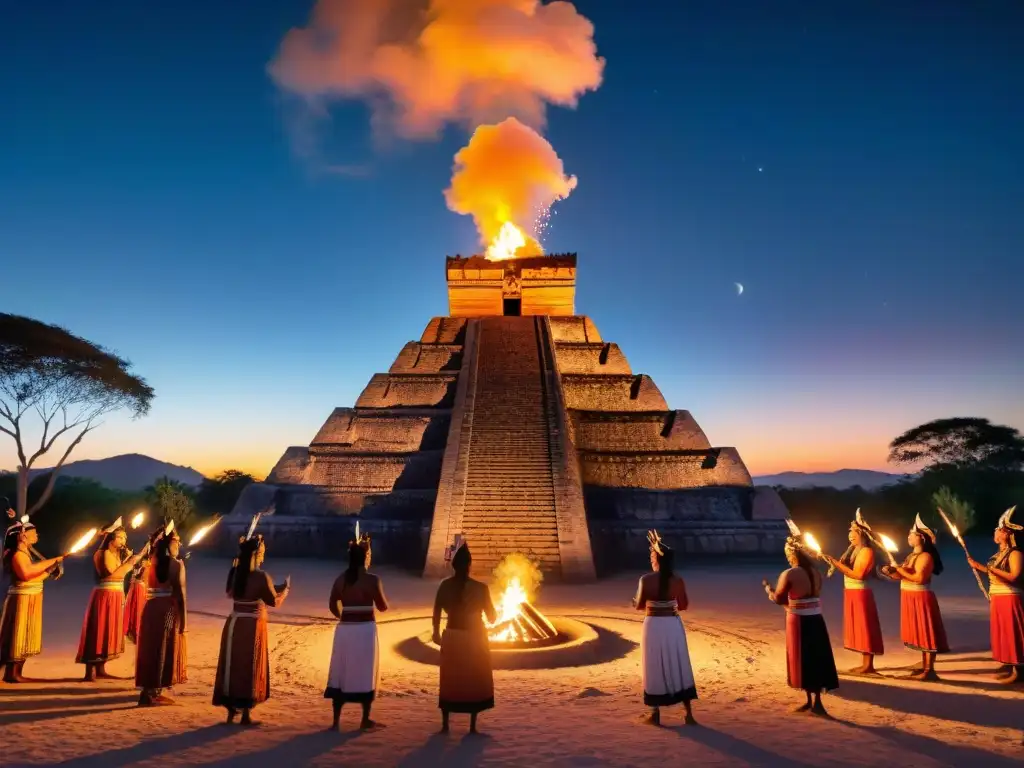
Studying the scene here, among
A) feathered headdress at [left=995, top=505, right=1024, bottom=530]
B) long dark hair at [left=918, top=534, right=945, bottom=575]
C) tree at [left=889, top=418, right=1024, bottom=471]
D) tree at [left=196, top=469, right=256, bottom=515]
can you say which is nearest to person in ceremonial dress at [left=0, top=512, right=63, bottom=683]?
long dark hair at [left=918, top=534, right=945, bottom=575]

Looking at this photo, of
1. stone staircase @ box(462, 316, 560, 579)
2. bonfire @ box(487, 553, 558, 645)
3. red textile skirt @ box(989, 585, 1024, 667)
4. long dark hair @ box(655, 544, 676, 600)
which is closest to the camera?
long dark hair @ box(655, 544, 676, 600)

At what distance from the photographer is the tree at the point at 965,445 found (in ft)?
99.8

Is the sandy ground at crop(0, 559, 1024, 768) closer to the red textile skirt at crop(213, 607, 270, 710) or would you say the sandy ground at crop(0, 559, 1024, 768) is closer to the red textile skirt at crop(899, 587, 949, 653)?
the red textile skirt at crop(213, 607, 270, 710)

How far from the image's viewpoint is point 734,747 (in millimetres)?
4496

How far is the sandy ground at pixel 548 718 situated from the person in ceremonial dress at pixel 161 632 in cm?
22

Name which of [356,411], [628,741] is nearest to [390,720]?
[628,741]

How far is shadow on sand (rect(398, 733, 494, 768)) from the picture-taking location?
429cm

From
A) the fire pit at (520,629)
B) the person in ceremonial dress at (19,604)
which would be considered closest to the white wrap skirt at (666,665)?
the fire pit at (520,629)

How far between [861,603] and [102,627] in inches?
288

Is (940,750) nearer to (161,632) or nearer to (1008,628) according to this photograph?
(1008,628)

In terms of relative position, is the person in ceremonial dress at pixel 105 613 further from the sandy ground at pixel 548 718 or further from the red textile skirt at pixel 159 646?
the red textile skirt at pixel 159 646

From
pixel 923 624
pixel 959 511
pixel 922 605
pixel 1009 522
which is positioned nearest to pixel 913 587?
pixel 922 605

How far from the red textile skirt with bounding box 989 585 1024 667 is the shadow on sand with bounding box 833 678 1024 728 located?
14.9 inches

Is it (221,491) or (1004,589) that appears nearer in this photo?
(1004,589)
